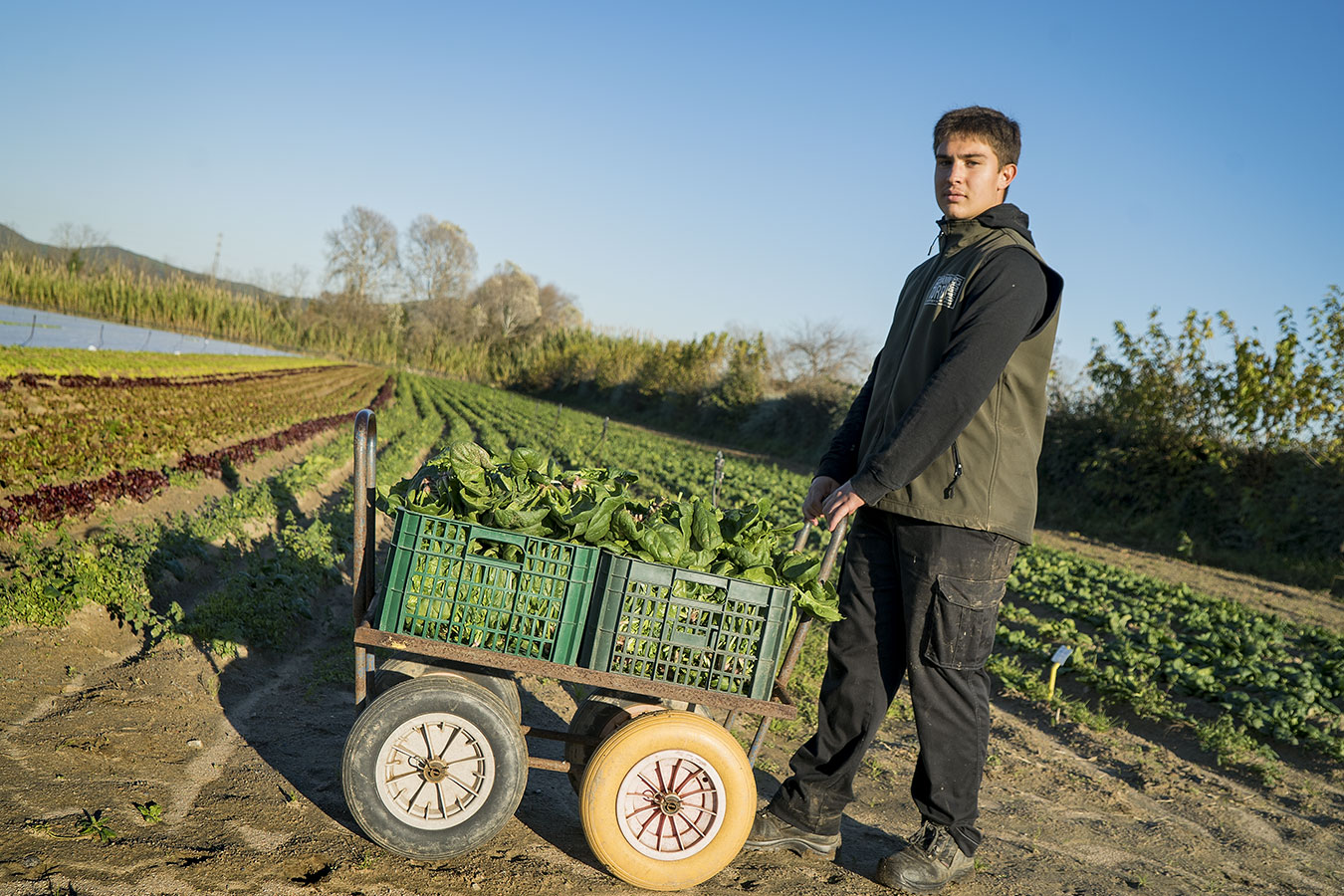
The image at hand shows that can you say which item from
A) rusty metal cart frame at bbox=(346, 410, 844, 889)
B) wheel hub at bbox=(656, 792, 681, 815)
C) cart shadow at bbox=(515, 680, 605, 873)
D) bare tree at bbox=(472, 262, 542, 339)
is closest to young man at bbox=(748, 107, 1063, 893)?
rusty metal cart frame at bbox=(346, 410, 844, 889)

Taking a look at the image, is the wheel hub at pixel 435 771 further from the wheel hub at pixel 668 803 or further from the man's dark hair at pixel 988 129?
the man's dark hair at pixel 988 129

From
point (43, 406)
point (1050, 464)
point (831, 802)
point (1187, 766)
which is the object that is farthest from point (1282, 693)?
point (1050, 464)

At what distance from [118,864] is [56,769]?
75 cm

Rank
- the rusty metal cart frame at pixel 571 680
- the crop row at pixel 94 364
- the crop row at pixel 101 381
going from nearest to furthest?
the rusty metal cart frame at pixel 571 680 < the crop row at pixel 101 381 < the crop row at pixel 94 364

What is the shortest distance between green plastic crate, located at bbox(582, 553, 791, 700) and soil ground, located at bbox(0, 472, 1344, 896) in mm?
706

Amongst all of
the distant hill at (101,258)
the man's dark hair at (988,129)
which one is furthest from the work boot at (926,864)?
the distant hill at (101,258)

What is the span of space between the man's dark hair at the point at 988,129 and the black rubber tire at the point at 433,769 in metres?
2.43

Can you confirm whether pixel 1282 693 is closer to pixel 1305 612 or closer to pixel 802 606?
pixel 802 606

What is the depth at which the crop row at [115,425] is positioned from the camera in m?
7.81

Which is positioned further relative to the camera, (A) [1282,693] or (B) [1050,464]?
(B) [1050,464]

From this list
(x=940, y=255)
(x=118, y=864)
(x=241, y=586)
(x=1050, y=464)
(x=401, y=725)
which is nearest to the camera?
(x=118, y=864)

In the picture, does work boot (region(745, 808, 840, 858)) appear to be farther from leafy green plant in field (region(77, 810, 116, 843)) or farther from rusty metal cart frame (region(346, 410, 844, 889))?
leafy green plant in field (region(77, 810, 116, 843))

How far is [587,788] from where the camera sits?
8.59ft

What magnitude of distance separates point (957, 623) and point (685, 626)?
873 mm
